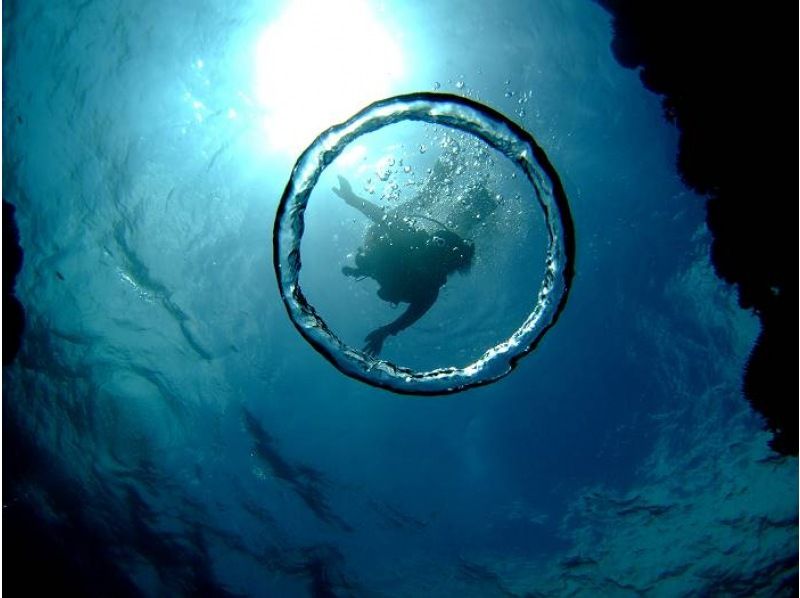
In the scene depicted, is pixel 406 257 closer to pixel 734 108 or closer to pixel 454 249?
pixel 454 249

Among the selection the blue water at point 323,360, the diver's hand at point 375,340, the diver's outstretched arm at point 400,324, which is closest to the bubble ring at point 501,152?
the blue water at point 323,360

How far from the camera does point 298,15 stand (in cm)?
809

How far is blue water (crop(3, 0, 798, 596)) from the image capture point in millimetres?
8352

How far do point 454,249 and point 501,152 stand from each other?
5.10 meters

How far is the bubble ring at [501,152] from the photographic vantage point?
326 centimetres

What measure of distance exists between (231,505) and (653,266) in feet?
42.0

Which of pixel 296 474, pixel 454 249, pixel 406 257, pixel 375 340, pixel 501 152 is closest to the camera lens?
pixel 501 152

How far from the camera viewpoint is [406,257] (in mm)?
8383

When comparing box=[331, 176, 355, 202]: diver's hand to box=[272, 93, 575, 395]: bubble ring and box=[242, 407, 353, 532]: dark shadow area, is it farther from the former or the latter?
box=[242, 407, 353, 532]: dark shadow area

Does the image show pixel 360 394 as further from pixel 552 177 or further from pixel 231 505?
pixel 552 177

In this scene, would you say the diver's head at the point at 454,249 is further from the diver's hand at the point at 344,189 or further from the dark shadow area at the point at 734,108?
the dark shadow area at the point at 734,108

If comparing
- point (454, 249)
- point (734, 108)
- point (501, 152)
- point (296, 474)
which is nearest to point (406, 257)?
point (454, 249)

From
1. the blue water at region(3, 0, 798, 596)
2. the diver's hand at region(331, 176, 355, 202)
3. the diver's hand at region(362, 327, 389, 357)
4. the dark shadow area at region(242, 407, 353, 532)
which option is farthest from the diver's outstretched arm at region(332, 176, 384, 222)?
the dark shadow area at region(242, 407, 353, 532)

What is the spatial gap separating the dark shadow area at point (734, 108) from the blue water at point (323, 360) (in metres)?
0.37
